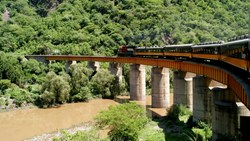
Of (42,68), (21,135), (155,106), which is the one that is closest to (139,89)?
(155,106)

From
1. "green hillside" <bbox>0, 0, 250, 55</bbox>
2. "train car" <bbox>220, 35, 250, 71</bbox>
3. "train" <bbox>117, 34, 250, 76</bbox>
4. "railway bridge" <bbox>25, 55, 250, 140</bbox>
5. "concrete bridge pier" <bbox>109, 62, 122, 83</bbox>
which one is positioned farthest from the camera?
"green hillside" <bbox>0, 0, 250, 55</bbox>

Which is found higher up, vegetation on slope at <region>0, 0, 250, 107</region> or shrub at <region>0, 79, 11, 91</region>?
vegetation on slope at <region>0, 0, 250, 107</region>

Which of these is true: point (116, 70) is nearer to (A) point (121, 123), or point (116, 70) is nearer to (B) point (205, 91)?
(B) point (205, 91)

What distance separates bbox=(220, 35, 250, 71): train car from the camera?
17.2m

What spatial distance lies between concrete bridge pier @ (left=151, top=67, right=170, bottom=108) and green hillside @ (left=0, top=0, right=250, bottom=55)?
50.4 m

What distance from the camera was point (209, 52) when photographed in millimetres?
29906

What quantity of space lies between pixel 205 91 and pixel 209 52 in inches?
231

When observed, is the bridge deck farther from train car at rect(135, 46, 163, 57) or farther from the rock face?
the rock face

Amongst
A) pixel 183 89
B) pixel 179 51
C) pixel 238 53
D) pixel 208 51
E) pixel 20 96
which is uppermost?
pixel 238 53

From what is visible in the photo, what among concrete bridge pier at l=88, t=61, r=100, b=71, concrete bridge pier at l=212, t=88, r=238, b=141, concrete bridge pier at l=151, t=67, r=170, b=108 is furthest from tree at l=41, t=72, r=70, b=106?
concrete bridge pier at l=212, t=88, r=238, b=141

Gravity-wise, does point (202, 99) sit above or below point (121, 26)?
below

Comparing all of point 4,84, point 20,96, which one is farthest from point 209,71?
point 4,84

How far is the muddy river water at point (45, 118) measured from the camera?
1639 inches

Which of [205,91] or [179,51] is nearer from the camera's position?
[205,91]
